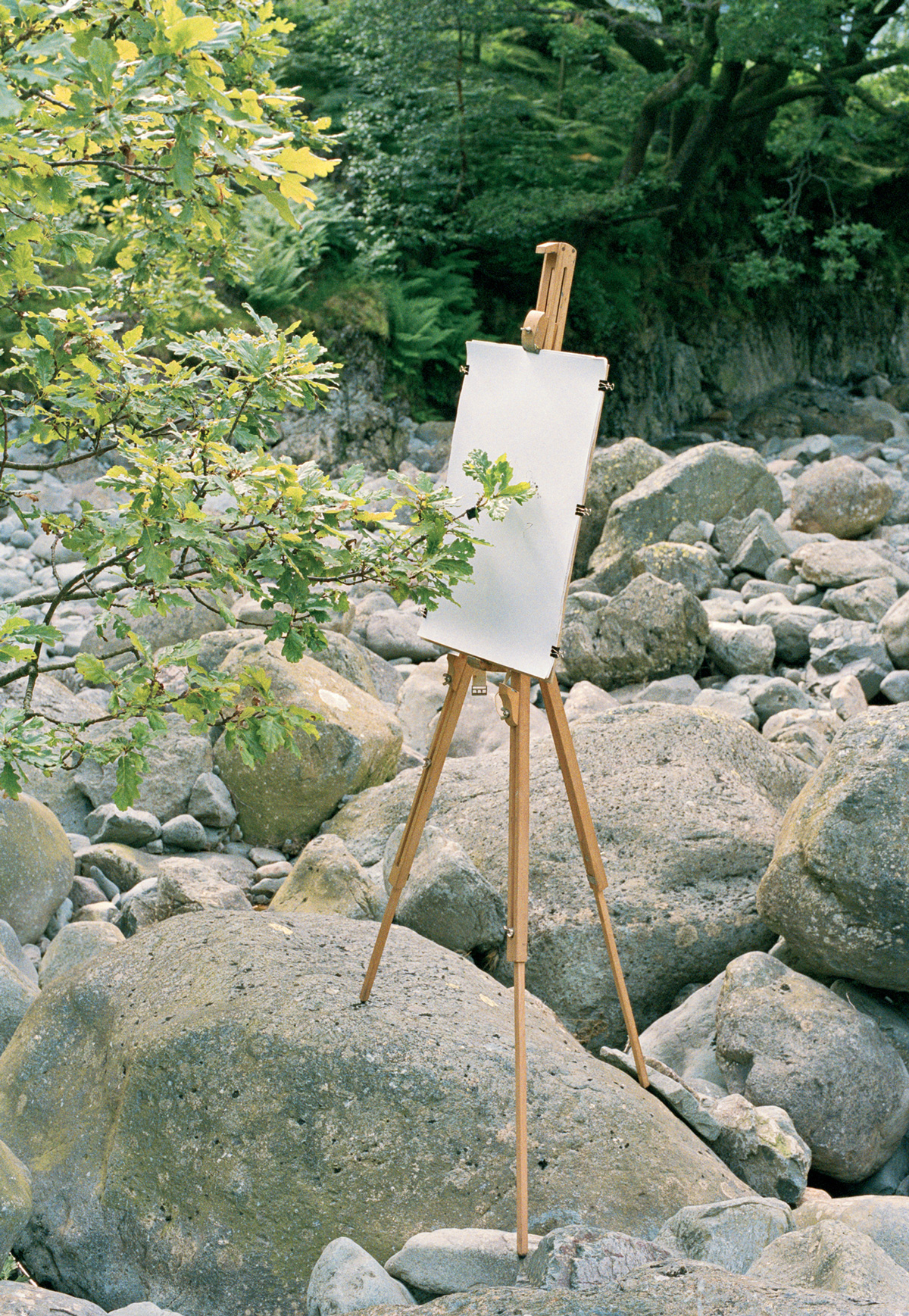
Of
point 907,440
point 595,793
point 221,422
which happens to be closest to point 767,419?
point 907,440

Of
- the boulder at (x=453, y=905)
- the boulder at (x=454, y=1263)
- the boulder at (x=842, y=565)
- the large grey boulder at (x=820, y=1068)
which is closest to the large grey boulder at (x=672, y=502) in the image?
the boulder at (x=842, y=565)

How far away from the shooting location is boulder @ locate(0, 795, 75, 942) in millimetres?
4480

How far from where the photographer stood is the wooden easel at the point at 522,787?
2.85 m

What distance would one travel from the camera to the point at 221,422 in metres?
2.46

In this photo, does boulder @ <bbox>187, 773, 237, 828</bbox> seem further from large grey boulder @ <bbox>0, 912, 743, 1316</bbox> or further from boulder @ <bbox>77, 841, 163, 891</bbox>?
large grey boulder @ <bbox>0, 912, 743, 1316</bbox>

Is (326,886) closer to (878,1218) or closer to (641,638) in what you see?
(878,1218)

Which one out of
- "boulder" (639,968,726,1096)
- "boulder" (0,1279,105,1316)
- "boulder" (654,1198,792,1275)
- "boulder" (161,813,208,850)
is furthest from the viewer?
"boulder" (161,813,208,850)

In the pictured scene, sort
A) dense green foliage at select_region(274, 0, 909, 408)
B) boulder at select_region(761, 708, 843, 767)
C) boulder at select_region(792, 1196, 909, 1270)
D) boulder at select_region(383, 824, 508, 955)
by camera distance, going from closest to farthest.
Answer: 1. boulder at select_region(792, 1196, 909, 1270)
2. boulder at select_region(383, 824, 508, 955)
3. boulder at select_region(761, 708, 843, 767)
4. dense green foliage at select_region(274, 0, 909, 408)

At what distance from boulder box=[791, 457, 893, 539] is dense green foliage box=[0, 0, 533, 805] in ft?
25.9

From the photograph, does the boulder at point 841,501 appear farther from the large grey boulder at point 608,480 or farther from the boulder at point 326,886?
the boulder at point 326,886

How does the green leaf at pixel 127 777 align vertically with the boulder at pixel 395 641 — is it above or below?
above

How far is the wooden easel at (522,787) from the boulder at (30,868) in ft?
6.50

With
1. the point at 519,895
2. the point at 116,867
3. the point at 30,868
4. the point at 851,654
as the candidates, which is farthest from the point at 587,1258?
the point at 851,654

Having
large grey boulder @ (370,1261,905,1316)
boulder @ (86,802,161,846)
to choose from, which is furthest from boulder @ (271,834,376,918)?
large grey boulder @ (370,1261,905,1316)
